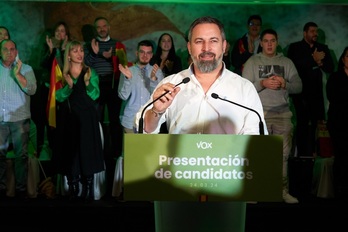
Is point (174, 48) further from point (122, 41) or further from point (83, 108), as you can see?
point (83, 108)

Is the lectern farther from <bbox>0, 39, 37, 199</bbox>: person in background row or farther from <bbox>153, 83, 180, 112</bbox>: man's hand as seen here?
<bbox>0, 39, 37, 199</bbox>: person in background row

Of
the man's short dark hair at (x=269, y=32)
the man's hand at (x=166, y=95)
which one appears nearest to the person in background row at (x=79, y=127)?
the man's short dark hair at (x=269, y=32)

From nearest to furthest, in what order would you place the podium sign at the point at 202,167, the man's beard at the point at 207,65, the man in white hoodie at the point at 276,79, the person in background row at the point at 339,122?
1. the podium sign at the point at 202,167
2. the man's beard at the point at 207,65
3. the man in white hoodie at the point at 276,79
4. the person in background row at the point at 339,122

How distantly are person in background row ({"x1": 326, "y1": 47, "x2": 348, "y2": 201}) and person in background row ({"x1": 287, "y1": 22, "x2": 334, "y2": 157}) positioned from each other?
0.16 m

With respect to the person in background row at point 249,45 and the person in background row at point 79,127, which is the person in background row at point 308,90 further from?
the person in background row at point 79,127

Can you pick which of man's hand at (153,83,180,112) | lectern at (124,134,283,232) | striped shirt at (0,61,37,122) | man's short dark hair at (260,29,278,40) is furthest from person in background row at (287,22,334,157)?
lectern at (124,134,283,232)

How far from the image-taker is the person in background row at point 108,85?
5969 millimetres

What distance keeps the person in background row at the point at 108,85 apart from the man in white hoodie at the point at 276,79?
133cm

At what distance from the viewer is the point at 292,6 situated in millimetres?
6234

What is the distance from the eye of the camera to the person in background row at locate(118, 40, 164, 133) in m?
5.82

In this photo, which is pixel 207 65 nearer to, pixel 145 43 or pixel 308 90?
pixel 145 43

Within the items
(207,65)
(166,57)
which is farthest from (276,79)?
(207,65)

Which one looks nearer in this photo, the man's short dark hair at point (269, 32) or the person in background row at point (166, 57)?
the man's short dark hair at point (269, 32)

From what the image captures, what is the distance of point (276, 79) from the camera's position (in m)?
5.59
